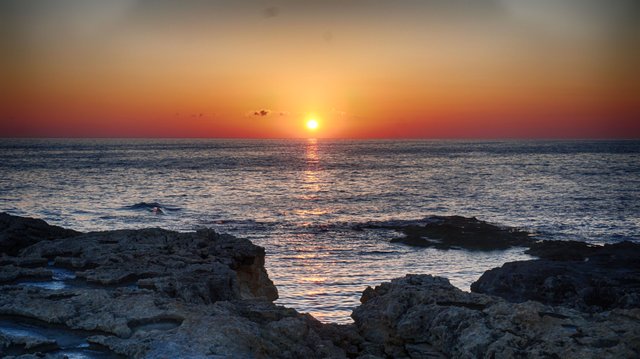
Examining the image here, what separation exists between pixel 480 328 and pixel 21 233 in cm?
1494

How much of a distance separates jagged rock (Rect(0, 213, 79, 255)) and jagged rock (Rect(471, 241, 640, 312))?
14958 millimetres

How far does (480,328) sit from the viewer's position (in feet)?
33.2

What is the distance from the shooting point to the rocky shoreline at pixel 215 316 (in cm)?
901

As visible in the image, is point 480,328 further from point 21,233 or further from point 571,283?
point 21,233

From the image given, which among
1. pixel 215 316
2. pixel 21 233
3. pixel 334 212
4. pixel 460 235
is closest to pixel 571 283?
pixel 215 316

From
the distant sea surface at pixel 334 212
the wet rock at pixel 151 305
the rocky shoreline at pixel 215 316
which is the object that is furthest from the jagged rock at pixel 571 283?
the wet rock at pixel 151 305

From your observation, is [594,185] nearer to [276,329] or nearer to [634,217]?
[634,217]

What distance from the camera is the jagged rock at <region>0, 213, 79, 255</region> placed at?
17656 millimetres

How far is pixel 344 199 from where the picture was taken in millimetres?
65312

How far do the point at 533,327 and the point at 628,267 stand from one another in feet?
48.0

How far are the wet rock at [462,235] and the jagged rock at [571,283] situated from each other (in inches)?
510

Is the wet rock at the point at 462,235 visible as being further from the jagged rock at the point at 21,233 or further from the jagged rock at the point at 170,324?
the jagged rock at the point at 170,324

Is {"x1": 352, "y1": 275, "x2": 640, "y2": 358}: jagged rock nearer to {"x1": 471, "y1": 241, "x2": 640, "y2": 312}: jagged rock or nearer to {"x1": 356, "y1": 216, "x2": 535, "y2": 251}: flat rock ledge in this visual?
{"x1": 471, "y1": 241, "x2": 640, "y2": 312}: jagged rock

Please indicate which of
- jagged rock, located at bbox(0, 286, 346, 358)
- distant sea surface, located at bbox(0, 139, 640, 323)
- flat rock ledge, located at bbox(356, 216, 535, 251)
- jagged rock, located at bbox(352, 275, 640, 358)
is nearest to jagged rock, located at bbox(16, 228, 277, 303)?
jagged rock, located at bbox(0, 286, 346, 358)
